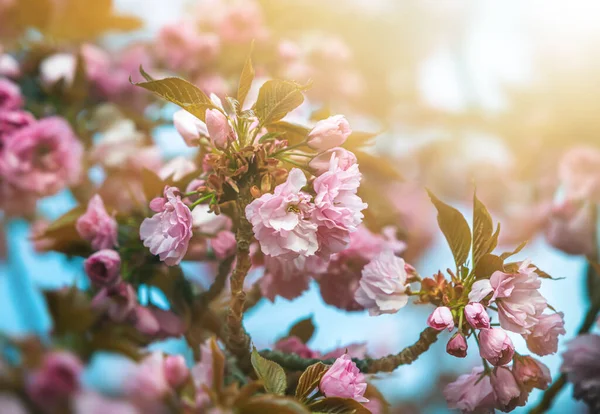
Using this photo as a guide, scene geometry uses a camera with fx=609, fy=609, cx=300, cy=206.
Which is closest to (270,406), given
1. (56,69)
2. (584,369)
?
(584,369)

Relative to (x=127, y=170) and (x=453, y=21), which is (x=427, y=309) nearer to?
(x=127, y=170)

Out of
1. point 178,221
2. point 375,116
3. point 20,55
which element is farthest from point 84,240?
point 375,116

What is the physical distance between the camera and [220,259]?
0.46 metres

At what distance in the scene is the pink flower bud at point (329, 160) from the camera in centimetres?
36

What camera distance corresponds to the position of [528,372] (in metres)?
0.38

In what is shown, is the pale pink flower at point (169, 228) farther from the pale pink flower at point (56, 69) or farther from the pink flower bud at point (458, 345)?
the pale pink flower at point (56, 69)

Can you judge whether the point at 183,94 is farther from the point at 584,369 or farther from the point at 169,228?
the point at 584,369

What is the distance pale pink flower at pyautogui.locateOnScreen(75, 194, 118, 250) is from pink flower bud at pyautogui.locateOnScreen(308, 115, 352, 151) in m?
0.18

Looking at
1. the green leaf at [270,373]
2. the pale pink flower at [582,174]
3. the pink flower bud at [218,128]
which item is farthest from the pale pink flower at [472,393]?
the pale pink flower at [582,174]

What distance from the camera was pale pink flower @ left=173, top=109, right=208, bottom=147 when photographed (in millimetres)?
401

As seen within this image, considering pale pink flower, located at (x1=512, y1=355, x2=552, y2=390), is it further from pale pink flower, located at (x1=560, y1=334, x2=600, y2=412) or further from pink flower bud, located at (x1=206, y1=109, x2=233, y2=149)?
pink flower bud, located at (x1=206, y1=109, x2=233, y2=149)

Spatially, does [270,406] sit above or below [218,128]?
below

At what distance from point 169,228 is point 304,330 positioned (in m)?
0.16

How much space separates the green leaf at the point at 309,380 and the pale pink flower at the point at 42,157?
379 mm
